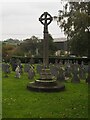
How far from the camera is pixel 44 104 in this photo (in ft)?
30.8

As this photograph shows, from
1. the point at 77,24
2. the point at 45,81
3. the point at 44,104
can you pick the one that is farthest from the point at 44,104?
the point at 77,24

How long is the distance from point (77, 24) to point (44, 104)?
56.2ft

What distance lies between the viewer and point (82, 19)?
24.4m

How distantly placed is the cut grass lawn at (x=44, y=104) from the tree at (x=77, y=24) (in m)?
13.8

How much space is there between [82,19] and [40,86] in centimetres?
1375

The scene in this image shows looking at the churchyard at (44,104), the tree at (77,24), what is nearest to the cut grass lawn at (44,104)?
the churchyard at (44,104)

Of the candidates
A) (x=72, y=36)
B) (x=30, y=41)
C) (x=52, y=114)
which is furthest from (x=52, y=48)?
(x=52, y=114)

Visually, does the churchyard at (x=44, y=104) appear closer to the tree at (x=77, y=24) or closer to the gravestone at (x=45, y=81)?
the gravestone at (x=45, y=81)

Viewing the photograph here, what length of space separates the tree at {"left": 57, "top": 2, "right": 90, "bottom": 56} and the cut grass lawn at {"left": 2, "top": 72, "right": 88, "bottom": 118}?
13.8 m

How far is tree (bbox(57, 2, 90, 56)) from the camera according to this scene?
24.7 m

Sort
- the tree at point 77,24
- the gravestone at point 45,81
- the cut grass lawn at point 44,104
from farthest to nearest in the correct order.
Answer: the tree at point 77,24 < the gravestone at point 45,81 < the cut grass lawn at point 44,104

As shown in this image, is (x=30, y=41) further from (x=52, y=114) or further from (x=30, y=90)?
(x=52, y=114)

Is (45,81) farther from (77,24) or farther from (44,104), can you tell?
(77,24)

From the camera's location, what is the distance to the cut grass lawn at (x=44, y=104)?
7973mm
